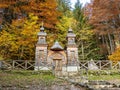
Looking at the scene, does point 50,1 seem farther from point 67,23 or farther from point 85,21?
point 85,21

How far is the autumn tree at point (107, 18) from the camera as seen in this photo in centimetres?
2825

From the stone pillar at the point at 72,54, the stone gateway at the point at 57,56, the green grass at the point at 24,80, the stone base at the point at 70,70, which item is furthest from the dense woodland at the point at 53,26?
the green grass at the point at 24,80

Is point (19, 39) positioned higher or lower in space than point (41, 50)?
higher

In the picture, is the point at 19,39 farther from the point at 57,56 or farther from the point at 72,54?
the point at 72,54

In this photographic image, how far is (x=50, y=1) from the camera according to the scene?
1232 inches

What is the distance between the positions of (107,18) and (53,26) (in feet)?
24.1

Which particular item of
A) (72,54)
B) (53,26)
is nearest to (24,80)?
(72,54)

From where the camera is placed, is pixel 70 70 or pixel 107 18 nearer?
pixel 70 70

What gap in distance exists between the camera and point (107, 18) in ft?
97.6

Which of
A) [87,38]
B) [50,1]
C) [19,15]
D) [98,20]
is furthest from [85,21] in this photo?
[19,15]

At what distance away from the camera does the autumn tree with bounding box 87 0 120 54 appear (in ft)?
92.7

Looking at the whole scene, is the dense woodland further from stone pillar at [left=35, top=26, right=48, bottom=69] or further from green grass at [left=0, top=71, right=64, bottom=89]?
green grass at [left=0, top=71, right=64, bottom=89]

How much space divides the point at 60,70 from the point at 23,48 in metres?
4.92

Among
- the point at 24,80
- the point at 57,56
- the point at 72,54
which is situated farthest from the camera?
the point at 72,54
